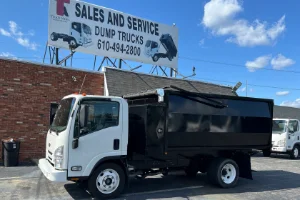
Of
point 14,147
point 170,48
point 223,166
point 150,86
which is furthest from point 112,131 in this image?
point 170,48

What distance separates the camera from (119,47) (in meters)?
17.4

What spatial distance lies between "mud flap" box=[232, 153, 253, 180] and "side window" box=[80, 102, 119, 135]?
4.21 meters

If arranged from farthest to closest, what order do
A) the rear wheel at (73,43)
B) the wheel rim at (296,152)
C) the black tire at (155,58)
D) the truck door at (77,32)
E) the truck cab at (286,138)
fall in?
the black tire at (155,58), the wheel rim at (296,152), the truck cab at (286,138), the truck door at (77,32), the rear wheel at (73,43)

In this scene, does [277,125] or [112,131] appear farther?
[277,125]

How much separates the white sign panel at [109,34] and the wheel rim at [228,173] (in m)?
10.3

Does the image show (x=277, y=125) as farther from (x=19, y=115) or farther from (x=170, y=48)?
(x=19, y=115)

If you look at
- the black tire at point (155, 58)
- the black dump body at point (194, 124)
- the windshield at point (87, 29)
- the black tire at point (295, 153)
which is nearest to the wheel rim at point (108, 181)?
the black dump body at point (194, 124)

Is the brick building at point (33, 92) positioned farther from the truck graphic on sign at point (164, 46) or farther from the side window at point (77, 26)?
the truck graphic on sign at point (164, 46)

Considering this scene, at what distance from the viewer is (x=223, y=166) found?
876 cm

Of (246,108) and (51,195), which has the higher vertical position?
(246,108)

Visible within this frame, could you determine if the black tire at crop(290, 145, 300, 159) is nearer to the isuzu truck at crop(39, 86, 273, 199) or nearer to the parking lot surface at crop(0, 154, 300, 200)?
the parking lot surface at crop(0, 154, 300, 200)

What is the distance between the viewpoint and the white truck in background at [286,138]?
17.0m

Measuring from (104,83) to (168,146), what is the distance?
287 inches

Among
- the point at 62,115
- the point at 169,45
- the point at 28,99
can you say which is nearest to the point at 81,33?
the point at 28,99
